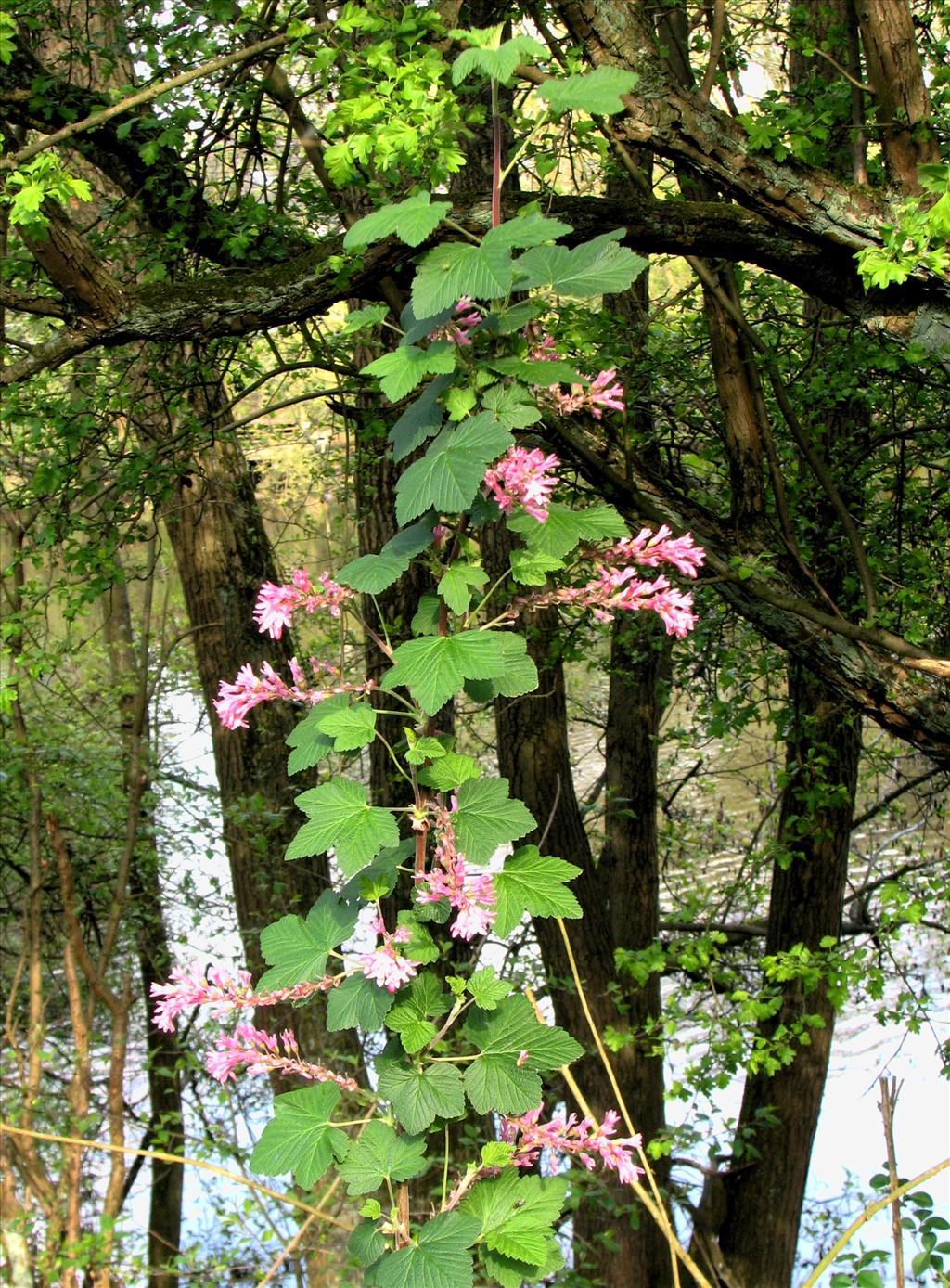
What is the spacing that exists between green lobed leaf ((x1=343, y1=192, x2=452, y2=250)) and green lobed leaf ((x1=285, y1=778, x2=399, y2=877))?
0.63 m

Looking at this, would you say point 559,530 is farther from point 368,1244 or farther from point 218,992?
point 368,1244

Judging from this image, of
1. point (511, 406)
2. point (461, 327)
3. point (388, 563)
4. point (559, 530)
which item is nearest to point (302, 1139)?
point (388, 563)

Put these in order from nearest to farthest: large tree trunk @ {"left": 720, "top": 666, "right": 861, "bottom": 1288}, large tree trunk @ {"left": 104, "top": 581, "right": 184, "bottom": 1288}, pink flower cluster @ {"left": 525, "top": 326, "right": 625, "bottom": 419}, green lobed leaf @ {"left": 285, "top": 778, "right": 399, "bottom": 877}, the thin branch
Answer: green lobed leaf @ {"left": 285, "top": 778, "right": 399, "bottom": 877}
pink flower cluster @ {"left": 525, "top": 326, "right": 625, "bottom": 419}
the thin branch
large tree trunk @ {"left": 720, "top": 666, "right": 861, "bottom": 1288}
large tree trunk @ {"left": 104, "top": 581, "right": 184, "bottom": 1288}

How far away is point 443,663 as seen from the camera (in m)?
1.37

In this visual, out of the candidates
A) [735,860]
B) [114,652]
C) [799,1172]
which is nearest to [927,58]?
[799,1172]

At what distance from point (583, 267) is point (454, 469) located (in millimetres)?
340

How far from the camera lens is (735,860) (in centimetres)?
1106

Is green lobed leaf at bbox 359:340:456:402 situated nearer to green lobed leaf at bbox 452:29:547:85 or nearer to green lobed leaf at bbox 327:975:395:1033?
green lobed leaf at bbox 452:29:547:85

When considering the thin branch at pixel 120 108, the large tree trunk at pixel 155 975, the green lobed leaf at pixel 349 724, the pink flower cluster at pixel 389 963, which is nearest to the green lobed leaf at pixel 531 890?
the pink flower cluster at pixel 389 963

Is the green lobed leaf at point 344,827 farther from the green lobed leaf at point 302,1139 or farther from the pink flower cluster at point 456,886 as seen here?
the green lobed leaf at point 302,1139

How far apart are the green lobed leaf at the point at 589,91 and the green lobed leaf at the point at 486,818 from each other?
832mm

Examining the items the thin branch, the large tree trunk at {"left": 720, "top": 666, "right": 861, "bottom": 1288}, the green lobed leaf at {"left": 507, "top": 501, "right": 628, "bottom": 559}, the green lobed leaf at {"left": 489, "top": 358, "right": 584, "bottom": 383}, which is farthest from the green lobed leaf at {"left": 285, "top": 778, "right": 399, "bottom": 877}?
the large tree trunk at {"left": 720, "top": 666, "right": 861, "bottom": 1288}

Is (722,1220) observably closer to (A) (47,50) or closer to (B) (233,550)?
(B) (233,550)

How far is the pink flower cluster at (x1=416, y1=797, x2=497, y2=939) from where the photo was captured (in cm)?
136
